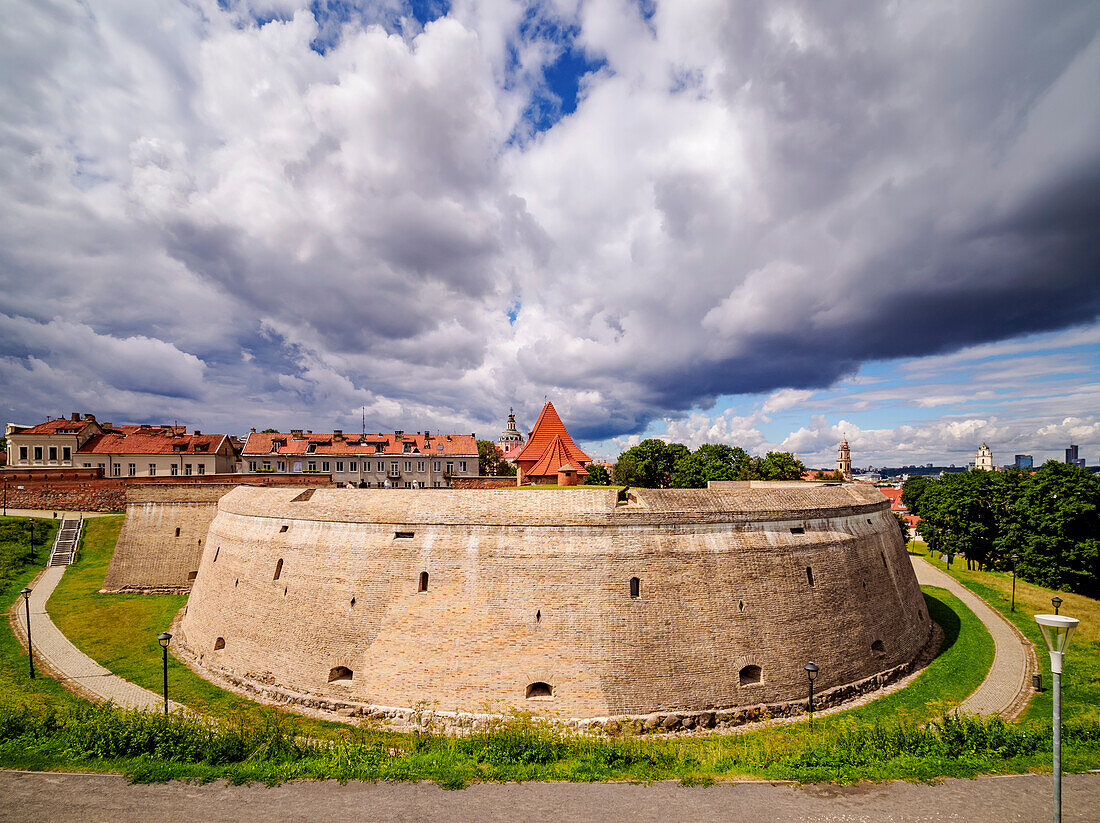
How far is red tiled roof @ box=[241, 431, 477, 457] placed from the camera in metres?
54.5

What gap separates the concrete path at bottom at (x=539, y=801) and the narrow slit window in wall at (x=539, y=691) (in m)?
5.35

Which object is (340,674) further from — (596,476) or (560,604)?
(596,476)

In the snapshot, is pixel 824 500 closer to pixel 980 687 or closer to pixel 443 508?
pixel 980 687

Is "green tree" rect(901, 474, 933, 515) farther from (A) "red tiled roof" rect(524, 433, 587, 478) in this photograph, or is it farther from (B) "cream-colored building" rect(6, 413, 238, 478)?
(B) "cream-colored building" rect(6, 413, 238, 478)

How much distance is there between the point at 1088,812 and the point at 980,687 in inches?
466

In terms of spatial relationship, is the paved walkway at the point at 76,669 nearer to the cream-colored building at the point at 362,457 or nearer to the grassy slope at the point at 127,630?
the grassy slope at the point at 127,630

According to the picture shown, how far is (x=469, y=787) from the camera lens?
9.74m

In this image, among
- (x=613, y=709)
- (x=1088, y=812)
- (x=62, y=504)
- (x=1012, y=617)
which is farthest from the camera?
(x=62, y=504)

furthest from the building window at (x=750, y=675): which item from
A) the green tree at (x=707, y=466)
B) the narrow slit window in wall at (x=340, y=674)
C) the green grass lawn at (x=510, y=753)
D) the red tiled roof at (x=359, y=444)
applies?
the red tiled roof at (x=359, y=444)

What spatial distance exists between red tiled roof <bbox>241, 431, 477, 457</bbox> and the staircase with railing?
64.3 ft

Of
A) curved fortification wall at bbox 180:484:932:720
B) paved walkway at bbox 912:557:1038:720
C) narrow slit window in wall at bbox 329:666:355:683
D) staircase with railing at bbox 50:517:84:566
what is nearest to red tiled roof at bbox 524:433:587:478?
curved fortification wall at bbox 180:484:932:720

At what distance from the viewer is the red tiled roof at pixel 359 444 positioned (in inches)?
2147

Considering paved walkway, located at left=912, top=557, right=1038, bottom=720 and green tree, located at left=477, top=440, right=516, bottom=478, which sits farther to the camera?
green tree, located at left=477, top=440, right=516, bottom=478

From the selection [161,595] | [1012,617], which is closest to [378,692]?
[161,595]
